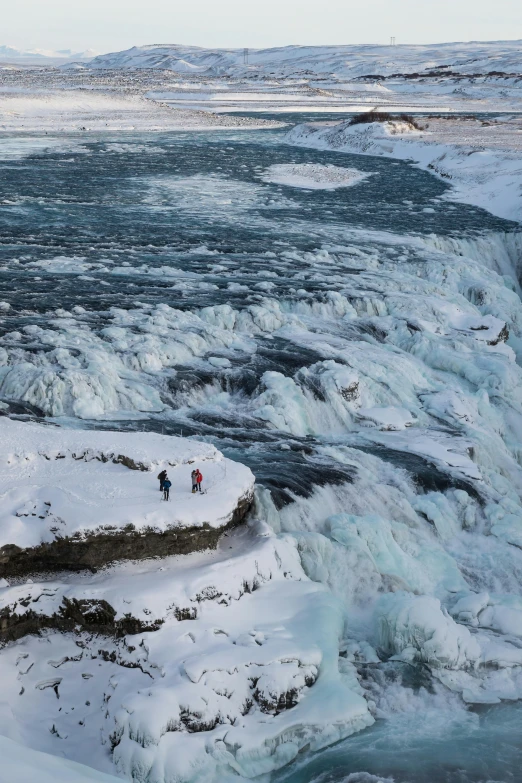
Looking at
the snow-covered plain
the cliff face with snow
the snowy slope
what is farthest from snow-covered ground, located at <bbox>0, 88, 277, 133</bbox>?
the snowy slope

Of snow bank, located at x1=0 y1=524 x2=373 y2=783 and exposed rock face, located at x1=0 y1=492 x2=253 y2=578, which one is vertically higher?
exposed rock face, located at x1=0 y1=492 x2=253 y2=578

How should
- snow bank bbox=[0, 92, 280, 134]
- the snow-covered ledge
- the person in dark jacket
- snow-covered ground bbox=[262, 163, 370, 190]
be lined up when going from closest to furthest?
the snow-covered ledge
the person in dark jacket
snow-covered ground bbox=[262, 163, 370, 190]
snow bank bbox=[0, 92, 280, 134]

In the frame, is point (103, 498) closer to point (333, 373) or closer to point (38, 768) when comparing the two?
point (38, 768)

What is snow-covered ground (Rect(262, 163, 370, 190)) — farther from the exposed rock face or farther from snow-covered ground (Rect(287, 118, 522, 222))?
the exposed rock face

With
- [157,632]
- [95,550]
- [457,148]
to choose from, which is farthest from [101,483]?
[457,148]

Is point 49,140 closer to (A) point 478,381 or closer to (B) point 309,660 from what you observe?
(A) point 478,381

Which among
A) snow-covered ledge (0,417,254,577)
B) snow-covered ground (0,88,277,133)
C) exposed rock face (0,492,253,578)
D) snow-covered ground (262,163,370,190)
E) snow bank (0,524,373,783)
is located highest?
snow-covered ground (0,88,277,133)

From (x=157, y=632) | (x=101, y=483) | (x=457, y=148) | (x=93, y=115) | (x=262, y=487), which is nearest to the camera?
(x=157, y=632)
